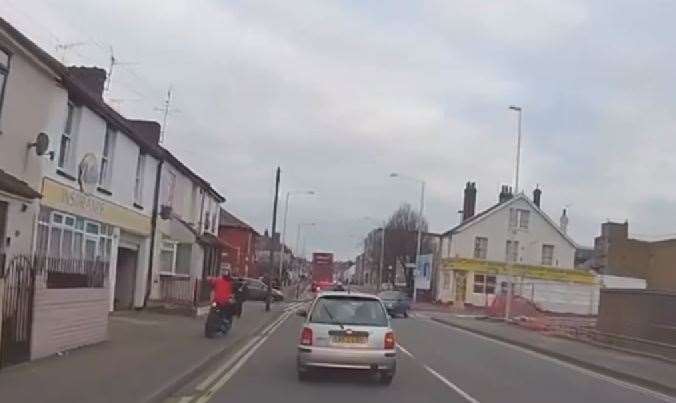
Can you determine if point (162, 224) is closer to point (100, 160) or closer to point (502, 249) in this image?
point (100, 160)

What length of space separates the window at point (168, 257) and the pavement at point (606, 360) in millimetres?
12427

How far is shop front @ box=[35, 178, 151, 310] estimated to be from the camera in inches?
801

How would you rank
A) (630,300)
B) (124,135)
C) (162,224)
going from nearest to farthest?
(124,135) < (630,300) < (162,224)

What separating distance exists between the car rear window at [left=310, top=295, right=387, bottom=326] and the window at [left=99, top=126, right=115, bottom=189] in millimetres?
11243

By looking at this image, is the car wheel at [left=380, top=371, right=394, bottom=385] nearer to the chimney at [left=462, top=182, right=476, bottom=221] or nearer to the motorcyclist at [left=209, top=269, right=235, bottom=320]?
the motorcyclist at [left=209, top=269, right=235, bottom=320]

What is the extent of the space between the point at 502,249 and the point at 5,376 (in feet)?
221

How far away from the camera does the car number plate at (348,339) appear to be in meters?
14.8

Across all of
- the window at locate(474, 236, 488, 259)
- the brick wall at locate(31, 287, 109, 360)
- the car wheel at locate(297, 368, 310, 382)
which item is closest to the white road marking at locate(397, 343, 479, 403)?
the car wheel at locate(297, 368, 310, 382)

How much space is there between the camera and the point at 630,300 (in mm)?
28719

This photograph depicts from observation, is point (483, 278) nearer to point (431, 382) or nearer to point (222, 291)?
point (222, 291)

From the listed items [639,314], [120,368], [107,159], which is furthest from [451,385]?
[639,314]

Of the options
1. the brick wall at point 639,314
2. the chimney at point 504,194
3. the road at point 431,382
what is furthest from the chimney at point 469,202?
the road at point 431,382

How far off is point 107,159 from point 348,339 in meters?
Result: 12.8

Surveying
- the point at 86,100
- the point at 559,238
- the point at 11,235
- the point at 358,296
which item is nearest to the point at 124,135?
the point at 86,100
